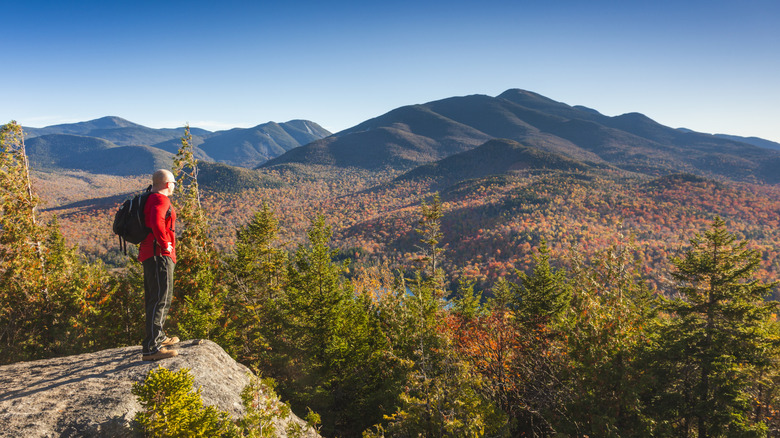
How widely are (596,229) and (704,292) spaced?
402ft

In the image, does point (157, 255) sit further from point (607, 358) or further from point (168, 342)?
point (607, 358)

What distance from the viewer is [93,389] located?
205 inches

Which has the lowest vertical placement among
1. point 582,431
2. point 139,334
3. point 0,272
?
point 582,431

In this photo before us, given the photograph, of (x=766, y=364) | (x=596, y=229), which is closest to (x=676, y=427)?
(x=766, y=364)

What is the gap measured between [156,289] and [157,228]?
3.63ft

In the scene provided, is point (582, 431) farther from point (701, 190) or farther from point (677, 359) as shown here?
point (701, 190)

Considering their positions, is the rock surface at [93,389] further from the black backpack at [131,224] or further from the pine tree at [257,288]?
the pine tree at [257,288]

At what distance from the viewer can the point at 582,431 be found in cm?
962

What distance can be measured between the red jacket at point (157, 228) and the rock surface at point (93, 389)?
5.95 feet

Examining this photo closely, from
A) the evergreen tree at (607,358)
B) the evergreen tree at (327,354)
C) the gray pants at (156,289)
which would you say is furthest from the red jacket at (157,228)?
the evergreen tree at (607,358)

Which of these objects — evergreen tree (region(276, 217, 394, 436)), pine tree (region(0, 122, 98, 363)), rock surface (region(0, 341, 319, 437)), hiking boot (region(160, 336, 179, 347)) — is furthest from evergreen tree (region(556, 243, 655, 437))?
pine tree (region(0, 122, 98, 363))

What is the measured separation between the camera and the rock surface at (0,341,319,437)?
177 inches

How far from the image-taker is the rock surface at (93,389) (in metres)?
4.50

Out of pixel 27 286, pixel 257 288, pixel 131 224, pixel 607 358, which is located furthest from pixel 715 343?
pixel 27 286
